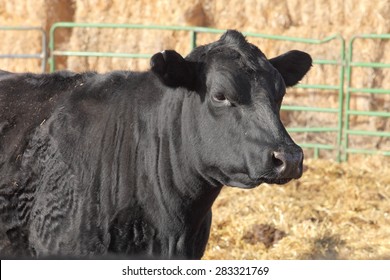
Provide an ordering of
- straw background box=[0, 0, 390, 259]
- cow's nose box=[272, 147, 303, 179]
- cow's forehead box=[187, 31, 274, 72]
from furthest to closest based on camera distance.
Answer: straw background box=[0, 0, 390, 259], cow's forehead box=[187, 31, 274, 72], cow's nose box=[272, 147, 303, 179]

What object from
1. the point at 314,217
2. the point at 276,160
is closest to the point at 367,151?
the point at 314,217

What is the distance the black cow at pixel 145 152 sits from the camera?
5.13 m

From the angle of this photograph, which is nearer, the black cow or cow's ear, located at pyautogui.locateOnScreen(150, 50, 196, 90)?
the black cow

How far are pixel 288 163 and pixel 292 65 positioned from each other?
1.13 meters

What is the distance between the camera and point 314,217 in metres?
9.14

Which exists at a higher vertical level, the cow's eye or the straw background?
the cow's eye

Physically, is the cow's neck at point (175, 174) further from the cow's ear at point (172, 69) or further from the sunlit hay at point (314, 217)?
the sunlit hay at point (314, 217)

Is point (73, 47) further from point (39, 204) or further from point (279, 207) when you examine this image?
point (39, 204)

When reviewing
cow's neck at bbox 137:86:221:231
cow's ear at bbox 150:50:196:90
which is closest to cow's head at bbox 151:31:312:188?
cow's ear at bbox 150:50:196:90

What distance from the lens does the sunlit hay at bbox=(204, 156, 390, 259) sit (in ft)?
26.9

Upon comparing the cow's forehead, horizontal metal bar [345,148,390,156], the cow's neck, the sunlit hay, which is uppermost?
the cow's forehead

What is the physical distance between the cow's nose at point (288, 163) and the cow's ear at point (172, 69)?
2.41 ft

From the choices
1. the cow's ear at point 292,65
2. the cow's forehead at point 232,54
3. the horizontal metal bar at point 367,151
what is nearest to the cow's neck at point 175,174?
the cow's forehead at point 232,54

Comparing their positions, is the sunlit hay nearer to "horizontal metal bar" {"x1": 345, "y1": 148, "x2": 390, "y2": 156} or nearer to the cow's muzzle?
"horizontal metal bar" {"x1": 345, "y1": 148, "x2": 390, "y2": 156}
